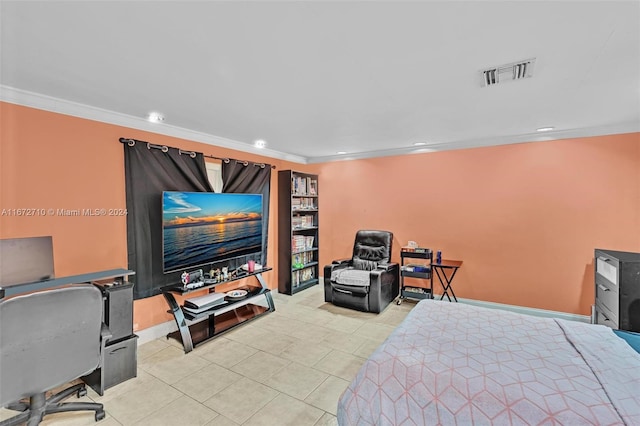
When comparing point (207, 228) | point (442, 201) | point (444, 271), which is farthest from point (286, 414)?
point (442, 201)

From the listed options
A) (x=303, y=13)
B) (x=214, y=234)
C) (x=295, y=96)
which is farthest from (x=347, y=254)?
(x=303, y=13)

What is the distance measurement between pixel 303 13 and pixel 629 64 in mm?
2248

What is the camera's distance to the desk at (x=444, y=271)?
4074 millimetres

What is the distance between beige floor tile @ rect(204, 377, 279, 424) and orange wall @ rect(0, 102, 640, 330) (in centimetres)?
151

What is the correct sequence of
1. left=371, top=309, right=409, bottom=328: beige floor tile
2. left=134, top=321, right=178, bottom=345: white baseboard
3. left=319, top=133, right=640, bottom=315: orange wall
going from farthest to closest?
1. left=371, top=309, right=409, bottom=328: beige floor tile
2. left=319, top=133, right=640, bottom=315: orange wall
3. left=134, top=321, right=178, bottom=345: white baseboard

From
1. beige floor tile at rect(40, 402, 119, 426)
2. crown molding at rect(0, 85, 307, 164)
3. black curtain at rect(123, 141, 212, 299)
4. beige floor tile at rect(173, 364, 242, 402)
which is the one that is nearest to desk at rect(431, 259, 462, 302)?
beige floor tile at rect(173, 364, 242, 402)

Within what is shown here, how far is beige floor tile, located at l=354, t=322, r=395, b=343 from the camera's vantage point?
3.30m

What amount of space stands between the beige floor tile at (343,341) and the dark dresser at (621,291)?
2.45m

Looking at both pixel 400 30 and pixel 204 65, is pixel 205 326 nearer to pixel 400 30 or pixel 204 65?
pixel 204 65

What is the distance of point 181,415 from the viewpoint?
2.08m

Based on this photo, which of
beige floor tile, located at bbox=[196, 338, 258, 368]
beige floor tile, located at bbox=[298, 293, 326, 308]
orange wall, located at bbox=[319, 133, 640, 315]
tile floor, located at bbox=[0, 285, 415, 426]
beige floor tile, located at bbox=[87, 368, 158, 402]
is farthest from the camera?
beige floor tile, located at bbox=[298, 293, 326, 308]

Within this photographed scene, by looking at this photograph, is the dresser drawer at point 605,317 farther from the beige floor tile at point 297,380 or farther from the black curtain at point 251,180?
the black curtain at point 251,180

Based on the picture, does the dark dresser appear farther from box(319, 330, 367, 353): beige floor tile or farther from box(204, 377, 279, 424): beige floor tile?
box(204, 377, 279, 424): beige floor tile

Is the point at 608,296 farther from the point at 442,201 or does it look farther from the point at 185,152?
the point at 185,152
